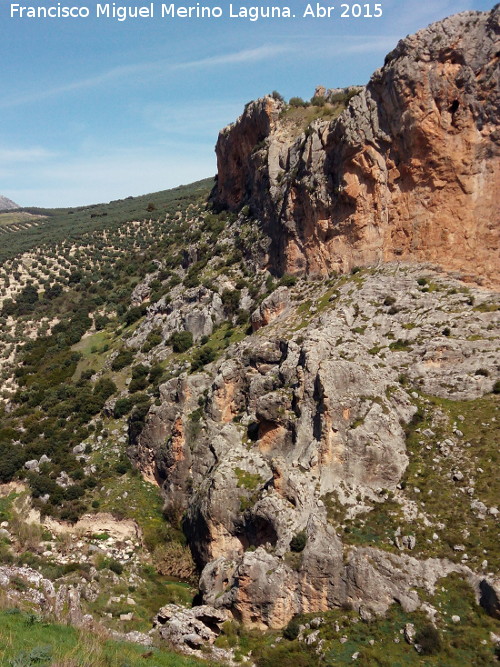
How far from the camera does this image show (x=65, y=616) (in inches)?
788

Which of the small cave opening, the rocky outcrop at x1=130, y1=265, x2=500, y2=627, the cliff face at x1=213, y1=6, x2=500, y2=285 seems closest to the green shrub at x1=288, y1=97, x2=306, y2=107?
the cliff face at x1=213, y1=6, x2=500, y2=285

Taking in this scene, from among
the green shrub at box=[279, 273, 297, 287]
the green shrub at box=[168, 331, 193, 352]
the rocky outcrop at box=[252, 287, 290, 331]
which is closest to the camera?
the rocky outcrop at box=[252, 287, 290, 331]

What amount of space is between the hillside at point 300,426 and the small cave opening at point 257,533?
10cm

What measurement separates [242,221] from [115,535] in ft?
105

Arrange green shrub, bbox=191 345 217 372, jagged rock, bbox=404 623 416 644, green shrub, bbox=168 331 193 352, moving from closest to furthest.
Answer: jagged rock, bbox=404 623 416 644 → green shrub, bbox=191 345 217 372 → green shrub, bbox=168 331 193 352

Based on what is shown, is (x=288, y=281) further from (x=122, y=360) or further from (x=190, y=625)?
(x=190, y=625)

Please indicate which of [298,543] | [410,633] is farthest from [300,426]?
[410,633]

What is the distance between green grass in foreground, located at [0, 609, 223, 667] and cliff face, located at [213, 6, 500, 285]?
2727 cm

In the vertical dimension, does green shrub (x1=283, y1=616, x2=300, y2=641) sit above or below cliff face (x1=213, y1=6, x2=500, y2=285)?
below

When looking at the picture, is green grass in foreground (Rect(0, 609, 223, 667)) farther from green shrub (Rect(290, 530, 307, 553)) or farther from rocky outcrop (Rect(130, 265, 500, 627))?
rocky outcrop (Rect(130, 265, 500, 627))

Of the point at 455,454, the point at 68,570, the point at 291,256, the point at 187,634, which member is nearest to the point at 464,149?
the point at 291,256

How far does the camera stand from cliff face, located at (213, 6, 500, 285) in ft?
113

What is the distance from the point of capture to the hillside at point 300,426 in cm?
2188

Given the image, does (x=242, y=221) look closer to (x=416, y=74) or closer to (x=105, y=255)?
(x=416, y=74)
